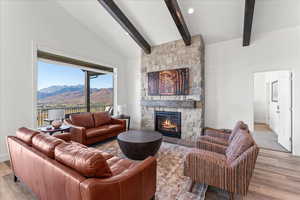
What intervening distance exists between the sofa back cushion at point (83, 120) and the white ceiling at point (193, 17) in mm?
2898

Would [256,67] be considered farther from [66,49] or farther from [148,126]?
[66,49]

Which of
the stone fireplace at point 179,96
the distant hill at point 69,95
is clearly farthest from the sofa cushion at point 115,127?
the distant hill at point 69,95

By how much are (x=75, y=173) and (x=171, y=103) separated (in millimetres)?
3612

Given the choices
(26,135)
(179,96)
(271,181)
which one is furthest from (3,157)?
(271,181)

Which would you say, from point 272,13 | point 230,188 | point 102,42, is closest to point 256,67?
point 272,13

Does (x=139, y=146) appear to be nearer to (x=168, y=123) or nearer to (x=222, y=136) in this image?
(x=222, y=136)

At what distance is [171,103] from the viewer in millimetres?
4418

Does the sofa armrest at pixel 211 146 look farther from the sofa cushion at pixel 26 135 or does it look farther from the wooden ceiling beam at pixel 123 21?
the wooden ceiling beam at pixel 123 21

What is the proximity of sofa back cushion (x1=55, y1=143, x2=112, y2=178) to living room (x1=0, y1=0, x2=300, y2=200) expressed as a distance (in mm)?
818

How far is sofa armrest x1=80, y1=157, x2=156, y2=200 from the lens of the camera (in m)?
0.94

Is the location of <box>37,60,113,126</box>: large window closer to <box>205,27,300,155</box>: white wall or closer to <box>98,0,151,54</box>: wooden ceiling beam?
<box>98,0,151,54</box>: wooden ceiling beam

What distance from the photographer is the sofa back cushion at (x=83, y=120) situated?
12.1 feet

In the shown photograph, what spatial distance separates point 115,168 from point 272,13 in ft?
14.7

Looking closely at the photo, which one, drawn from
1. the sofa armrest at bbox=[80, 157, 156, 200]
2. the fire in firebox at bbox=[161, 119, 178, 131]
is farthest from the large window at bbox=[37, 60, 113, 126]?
the sofa armrest at bbox=[80, 157, 156, 200]
